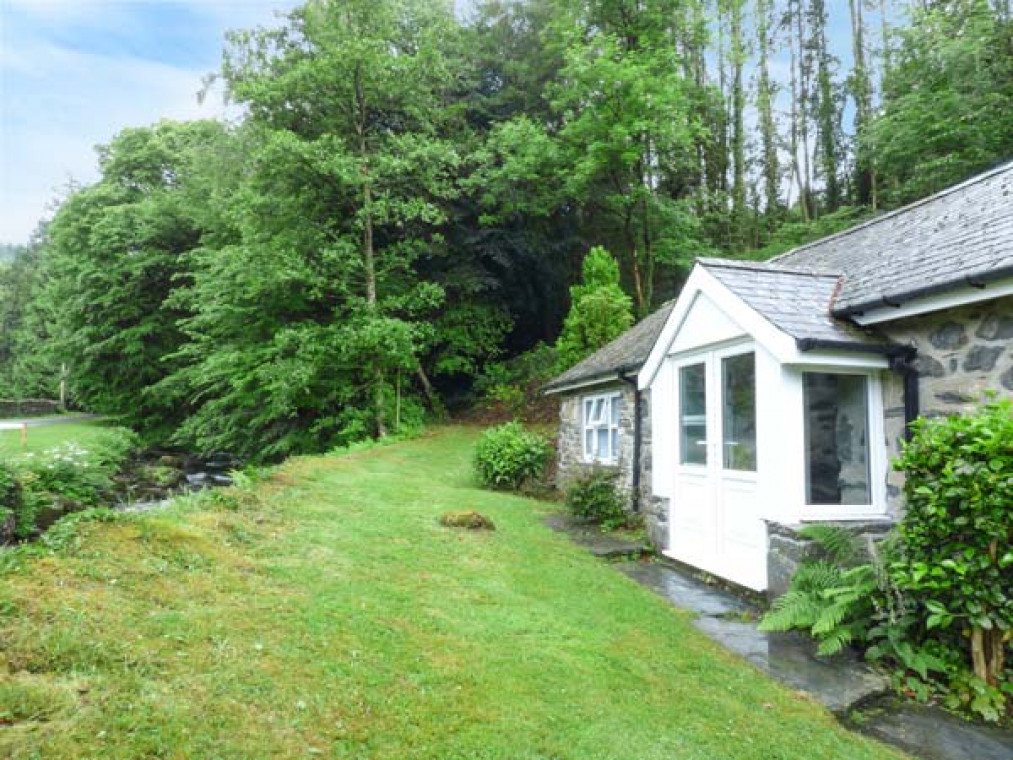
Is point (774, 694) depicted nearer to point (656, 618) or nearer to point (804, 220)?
point (656, 618)

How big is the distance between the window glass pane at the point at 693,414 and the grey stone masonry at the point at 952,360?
185 centimetres

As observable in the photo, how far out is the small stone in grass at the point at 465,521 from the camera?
7.48 m

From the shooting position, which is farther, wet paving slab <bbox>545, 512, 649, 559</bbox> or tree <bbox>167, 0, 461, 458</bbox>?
tree <bbox>167, 0, 461, 458</bbox>

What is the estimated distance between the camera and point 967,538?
147 inches

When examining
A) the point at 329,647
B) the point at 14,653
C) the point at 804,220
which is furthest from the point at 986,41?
the point at 14,653

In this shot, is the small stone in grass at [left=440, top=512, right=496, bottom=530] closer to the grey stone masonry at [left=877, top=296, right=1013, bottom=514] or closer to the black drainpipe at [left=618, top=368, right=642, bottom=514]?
the black drainpipe at [left=618, top=368, right=642, bottom=514]

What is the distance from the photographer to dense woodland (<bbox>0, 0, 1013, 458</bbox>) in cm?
1686

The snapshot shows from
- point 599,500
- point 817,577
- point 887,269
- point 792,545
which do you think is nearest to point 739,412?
point 792,545

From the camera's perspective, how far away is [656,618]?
5082mm

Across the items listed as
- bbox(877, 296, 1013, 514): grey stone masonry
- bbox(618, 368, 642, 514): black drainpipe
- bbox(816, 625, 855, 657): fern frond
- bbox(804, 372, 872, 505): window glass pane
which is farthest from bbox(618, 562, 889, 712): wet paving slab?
bbox(618, 368, 642, 514): black drainpipe

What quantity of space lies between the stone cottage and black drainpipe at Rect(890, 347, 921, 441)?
0.01m

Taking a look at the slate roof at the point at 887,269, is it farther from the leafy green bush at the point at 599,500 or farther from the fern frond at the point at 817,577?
the leafy green bush at the point at 599,500

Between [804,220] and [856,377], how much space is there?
1973cm

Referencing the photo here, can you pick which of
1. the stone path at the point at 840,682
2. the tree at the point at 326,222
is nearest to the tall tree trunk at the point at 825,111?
the tree at the point at 326,222
